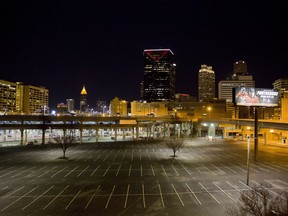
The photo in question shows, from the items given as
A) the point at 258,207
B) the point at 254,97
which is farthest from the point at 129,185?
the point at 254,97

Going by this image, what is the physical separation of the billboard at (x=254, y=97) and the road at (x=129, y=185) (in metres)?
10.6

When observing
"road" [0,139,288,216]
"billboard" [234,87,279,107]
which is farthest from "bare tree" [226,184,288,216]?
"billboard" [234,87,279,107]

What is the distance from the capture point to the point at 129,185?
95.1 ft

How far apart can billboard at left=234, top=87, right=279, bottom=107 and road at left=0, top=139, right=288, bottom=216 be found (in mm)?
10643

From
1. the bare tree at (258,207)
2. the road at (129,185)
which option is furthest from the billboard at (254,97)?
the bare tree at (258,207)

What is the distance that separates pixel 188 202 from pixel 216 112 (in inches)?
5536

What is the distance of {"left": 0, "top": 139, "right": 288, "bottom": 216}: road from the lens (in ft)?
72.2

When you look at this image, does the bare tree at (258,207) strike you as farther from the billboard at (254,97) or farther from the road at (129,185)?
the billboard at (254,97)

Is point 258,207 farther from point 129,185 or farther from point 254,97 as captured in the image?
point 254,97

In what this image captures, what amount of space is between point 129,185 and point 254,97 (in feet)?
102

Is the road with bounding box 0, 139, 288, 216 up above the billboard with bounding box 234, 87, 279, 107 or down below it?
below

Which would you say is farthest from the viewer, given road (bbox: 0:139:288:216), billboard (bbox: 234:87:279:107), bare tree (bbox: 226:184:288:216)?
billboard (bbox: 234:87:279:107)

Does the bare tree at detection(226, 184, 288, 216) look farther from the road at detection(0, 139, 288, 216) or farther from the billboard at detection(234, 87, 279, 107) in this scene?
the billboard at detection(234, 87, 279, 107)

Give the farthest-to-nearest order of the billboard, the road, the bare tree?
the billboard → the road → the bare tree
